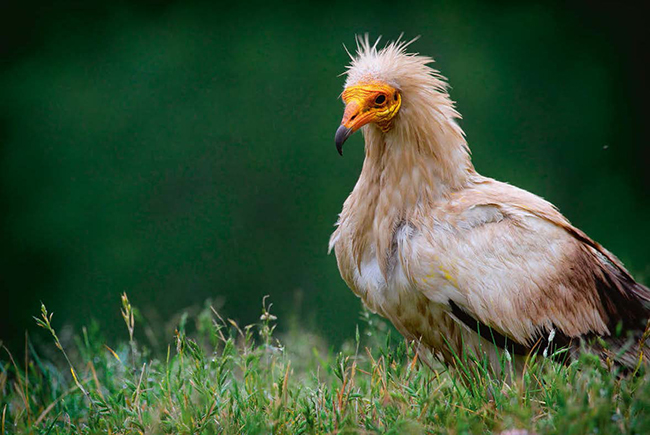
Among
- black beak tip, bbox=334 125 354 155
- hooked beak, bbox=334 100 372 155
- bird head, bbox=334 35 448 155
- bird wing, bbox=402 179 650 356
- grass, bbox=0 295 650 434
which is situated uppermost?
bird head, bbox=334 35 448 155

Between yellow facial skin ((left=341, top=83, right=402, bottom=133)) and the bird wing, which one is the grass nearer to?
the bird wing

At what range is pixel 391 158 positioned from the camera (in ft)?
10.1

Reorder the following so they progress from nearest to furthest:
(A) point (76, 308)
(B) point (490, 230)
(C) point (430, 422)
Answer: (C) point (430, 422) → (B) point (490, 230) → (A) point (76, 308)

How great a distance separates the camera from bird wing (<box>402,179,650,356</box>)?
107 inches

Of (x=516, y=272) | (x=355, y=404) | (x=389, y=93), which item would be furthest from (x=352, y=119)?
(x=355, y=404)

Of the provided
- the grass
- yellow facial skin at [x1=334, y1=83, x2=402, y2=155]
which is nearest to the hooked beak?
yellow facial skin at [x1=334, y1=83, x2=402, y2=155]

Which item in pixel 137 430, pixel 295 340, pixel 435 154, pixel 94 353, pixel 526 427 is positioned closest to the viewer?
pixel 526 427

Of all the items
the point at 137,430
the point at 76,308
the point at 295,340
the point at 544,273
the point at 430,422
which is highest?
the point at 544,273

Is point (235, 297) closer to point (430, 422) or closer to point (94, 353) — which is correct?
point (94, 353)

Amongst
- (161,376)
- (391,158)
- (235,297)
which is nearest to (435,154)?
(391,158)

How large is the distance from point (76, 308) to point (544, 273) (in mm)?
5818

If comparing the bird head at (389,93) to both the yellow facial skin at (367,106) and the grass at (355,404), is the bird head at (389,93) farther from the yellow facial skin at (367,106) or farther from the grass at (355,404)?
the grass at (355,404)

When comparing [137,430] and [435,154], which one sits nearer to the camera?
[137,430]

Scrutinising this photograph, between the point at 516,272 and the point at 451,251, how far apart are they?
279 mm
